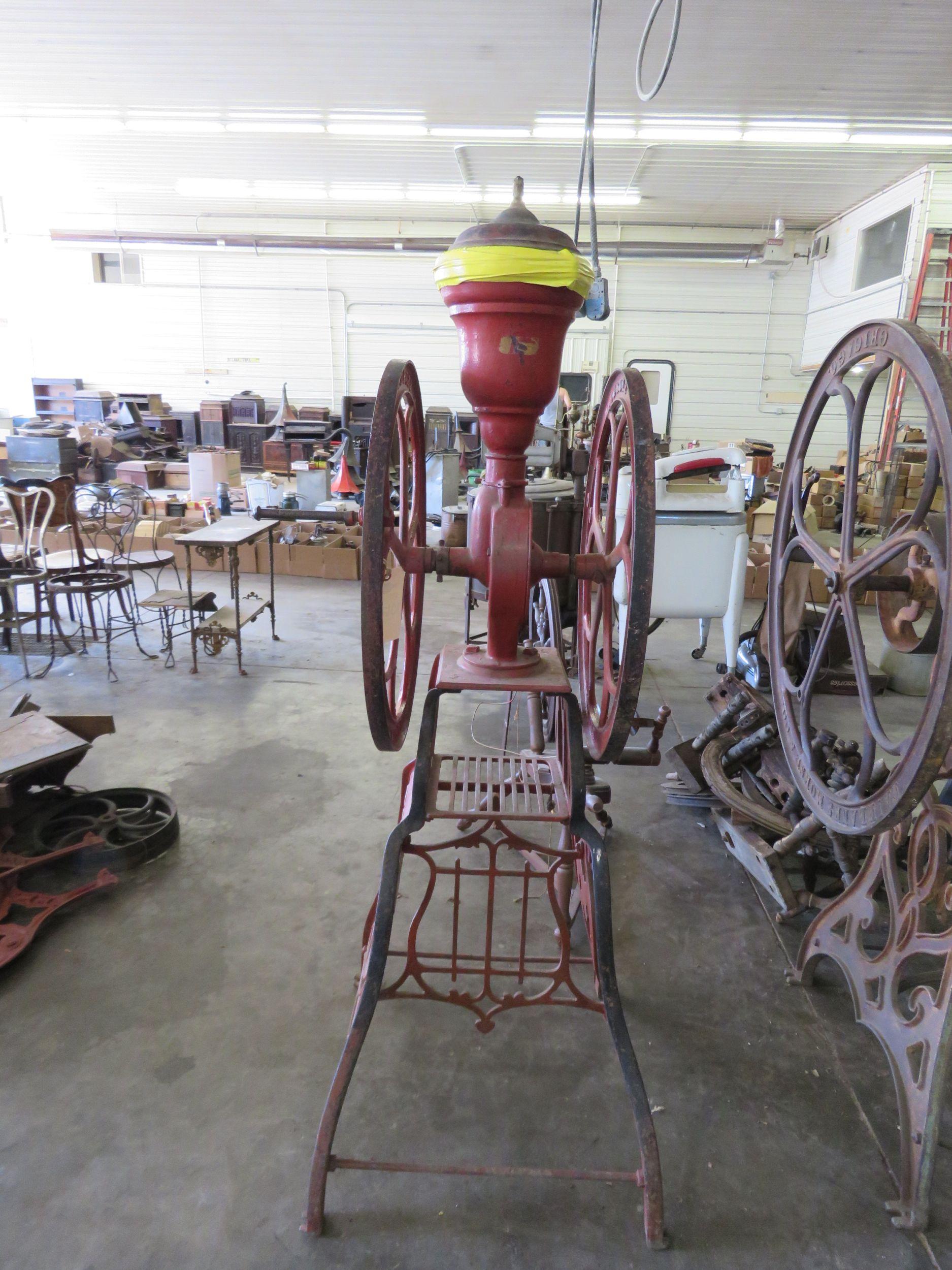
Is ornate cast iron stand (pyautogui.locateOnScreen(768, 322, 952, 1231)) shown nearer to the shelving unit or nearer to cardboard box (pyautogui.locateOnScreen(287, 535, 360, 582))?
cardboard box (pyautogui.locateOnScreen(287, 535, 360, 582))

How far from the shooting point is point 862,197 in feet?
27.4

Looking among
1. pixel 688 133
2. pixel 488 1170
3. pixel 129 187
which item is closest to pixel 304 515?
pixel 688 133

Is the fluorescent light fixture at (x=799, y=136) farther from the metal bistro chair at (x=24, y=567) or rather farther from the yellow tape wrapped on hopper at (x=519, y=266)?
the yellow tape wrapped on hopper at (x=519, y=266)

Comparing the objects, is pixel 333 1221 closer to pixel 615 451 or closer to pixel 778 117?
pixel 615 451

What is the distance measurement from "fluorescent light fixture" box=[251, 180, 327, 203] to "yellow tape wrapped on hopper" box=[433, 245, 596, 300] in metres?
8.90

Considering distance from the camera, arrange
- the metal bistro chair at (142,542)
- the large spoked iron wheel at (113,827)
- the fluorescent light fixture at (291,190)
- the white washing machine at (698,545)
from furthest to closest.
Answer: the fluorescent light fixture at (291,190) → the metal bistro chair at (142,542) → the white washing machine at (698,545) → the large spoked iron wheel at (113,827)

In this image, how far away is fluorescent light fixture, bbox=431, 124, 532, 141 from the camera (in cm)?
675

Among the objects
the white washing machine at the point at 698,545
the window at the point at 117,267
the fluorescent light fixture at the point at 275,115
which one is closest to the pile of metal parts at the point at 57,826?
the white washing machine at the point at 698,545

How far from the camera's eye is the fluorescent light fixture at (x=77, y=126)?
22.9 feet

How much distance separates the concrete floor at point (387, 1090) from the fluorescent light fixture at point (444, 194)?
27.9 ft

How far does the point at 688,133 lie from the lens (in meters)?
6.55

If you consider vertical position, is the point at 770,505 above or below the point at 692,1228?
above

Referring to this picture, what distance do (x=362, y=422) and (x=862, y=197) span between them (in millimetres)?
6499

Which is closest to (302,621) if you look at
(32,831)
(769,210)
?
(32,831)
